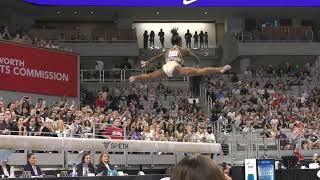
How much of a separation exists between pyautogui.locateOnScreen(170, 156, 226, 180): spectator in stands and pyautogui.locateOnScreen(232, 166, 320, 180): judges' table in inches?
366

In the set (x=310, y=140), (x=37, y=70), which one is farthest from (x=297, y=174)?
(x=37, y=70)

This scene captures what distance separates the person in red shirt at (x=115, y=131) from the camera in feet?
46.8

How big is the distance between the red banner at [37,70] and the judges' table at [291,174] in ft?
38.8

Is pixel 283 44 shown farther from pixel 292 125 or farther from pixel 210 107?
pixel 292 125

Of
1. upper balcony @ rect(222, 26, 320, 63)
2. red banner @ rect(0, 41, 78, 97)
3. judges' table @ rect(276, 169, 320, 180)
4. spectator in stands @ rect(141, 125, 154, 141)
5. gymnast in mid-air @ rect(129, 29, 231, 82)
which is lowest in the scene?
judges' table @ rect(276, 169, 320, 180)

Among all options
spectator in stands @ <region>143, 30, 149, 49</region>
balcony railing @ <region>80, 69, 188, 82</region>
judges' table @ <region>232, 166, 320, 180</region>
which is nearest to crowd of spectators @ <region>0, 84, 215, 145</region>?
judges' table @ <region>232, 166, 320, 180</region>

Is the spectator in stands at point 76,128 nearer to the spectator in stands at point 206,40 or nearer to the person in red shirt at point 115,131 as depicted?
the person in red shirt at point 115,131

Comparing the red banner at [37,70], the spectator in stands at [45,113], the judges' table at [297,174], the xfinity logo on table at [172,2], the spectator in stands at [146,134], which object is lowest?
the judges' table at [297,174]

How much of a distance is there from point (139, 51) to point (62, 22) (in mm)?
5952

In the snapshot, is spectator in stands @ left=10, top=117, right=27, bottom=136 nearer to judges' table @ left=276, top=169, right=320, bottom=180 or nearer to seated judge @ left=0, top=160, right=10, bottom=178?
seated judge @ left=0, top=160, right=10, bottom=178

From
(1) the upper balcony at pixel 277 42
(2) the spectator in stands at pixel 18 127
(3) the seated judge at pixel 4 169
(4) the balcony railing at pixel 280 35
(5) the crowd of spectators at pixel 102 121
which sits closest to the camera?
(3) the seated judge at pixel 4 169

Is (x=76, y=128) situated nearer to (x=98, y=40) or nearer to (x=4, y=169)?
(x=4, y=169)

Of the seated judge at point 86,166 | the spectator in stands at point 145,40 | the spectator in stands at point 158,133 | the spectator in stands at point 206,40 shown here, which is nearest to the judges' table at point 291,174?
→ the seated judge at point 86,166

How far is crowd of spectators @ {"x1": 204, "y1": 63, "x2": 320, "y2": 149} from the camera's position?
2094 centimetres
